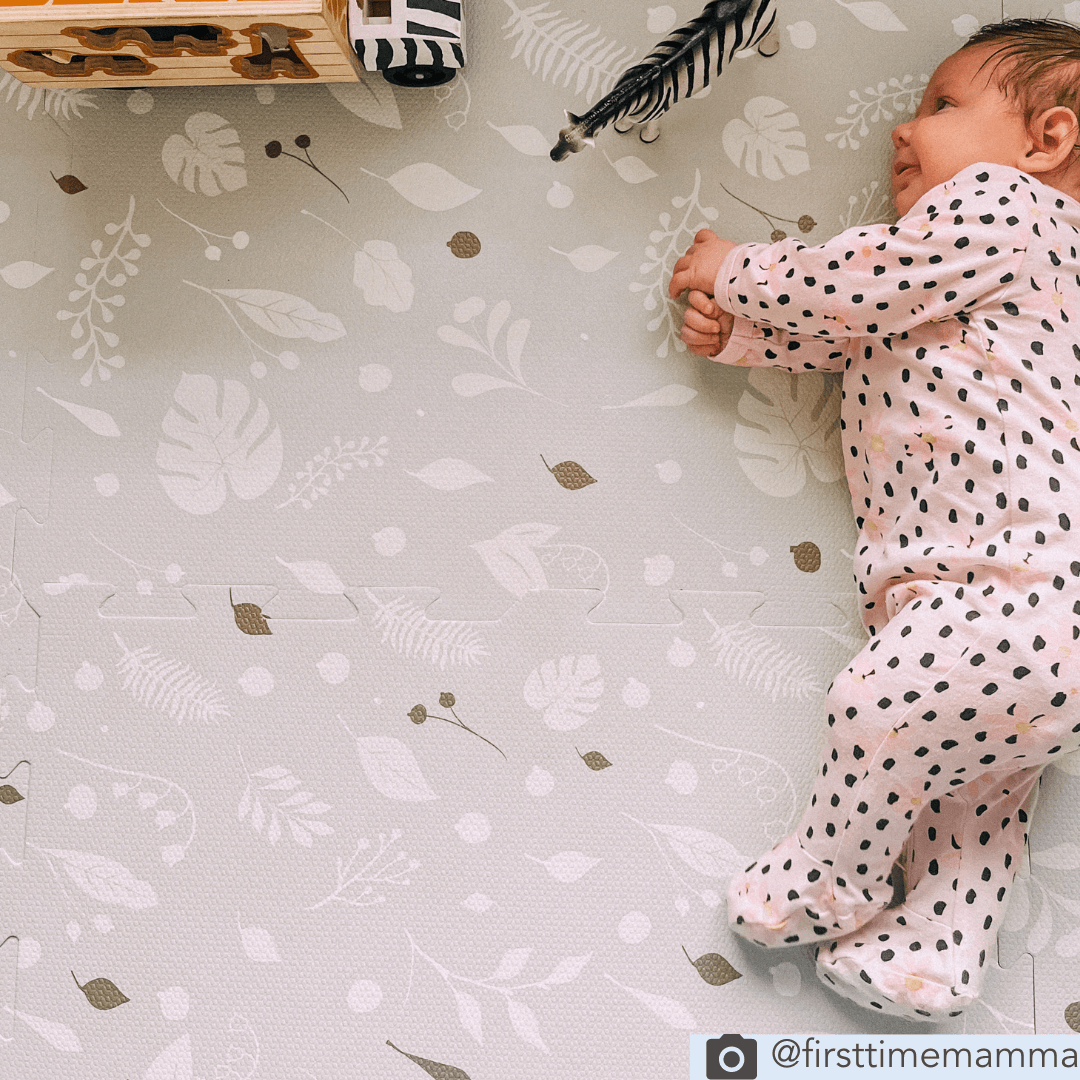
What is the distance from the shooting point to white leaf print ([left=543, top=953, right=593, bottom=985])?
1.07 m

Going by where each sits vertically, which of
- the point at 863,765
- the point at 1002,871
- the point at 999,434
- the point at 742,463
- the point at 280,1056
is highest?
the point at 999,434

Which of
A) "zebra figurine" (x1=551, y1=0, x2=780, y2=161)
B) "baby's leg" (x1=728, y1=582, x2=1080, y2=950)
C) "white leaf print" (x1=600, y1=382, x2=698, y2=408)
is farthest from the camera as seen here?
"white leaf print" (x1=600, y1=382, x2=698, y2=408)

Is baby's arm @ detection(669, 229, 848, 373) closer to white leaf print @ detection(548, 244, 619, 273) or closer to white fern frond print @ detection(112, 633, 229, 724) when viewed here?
white leaf print @ detection(548, 244, 619, 273)

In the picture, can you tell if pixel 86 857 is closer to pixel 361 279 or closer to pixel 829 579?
pixel 361 279

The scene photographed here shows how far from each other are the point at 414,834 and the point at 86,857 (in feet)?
1.19

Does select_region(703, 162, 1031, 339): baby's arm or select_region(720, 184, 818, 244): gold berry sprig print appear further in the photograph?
select_region(720, 184, 818, 244): gold berry sprig print

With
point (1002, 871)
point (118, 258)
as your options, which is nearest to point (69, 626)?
point (118, 258)

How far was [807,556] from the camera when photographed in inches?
44.4

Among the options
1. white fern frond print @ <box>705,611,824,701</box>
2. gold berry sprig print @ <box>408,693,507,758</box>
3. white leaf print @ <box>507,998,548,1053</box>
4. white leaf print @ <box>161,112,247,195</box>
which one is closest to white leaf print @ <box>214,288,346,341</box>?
white leaf print @ <box>161,112,247,195</box>

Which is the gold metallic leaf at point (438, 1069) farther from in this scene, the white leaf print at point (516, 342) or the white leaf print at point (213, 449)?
the white leaf print at point (516, 342)

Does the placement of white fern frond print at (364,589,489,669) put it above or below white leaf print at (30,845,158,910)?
above

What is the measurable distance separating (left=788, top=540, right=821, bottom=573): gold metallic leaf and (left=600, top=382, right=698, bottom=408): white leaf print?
8.4 inches

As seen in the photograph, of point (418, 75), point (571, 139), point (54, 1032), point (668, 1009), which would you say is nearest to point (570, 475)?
point (571, 139)

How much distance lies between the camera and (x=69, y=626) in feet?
3.69
